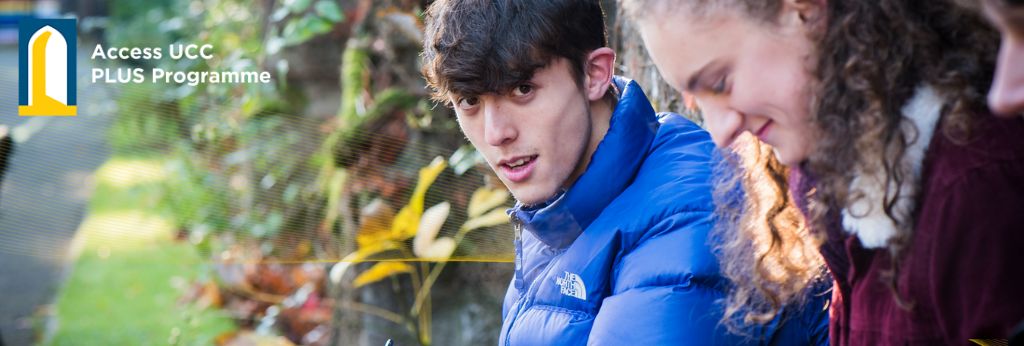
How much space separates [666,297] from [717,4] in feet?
1.66

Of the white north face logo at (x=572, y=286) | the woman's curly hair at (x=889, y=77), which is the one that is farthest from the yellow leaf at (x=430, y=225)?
the woman's curly hair at (x=889, y=77)

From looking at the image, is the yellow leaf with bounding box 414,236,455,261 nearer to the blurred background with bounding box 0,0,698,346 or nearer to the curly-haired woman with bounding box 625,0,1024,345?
the blurred background with bounding box 0,0,698,346

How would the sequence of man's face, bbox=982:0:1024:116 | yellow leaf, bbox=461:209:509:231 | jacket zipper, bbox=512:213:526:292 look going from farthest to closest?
yellow leaf, bbox=461:209:509:231 → jacket zipper, bbox=512:213:526:292 → man's face, bbox=982:0:1024:116

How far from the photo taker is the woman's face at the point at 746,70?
131 cm

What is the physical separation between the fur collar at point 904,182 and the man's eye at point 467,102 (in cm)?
81

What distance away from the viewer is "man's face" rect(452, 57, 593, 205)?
191 centimetres

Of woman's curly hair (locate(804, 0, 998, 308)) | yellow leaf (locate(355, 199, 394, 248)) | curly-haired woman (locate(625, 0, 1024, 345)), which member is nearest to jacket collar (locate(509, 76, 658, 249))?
curly-haired woman (locate(625, 0, 1024, 345))

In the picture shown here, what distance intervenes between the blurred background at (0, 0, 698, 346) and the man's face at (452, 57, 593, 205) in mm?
626

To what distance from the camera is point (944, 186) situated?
3.93 ft

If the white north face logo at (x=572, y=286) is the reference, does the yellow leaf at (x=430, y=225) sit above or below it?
below

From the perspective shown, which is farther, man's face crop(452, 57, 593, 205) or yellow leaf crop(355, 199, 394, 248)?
yellow leaf crop(355, 199, 394, 248)

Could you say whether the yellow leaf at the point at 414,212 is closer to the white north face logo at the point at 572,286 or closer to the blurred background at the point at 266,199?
the blurred background at the point at 266,199

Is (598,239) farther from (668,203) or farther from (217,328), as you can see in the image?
(217,328)

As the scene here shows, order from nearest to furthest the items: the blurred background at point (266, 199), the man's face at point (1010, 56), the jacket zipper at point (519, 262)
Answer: the man's face at point (1010, 56) < the jacket zipper at point (519, 262) < the blurred background at point (266, 199)
